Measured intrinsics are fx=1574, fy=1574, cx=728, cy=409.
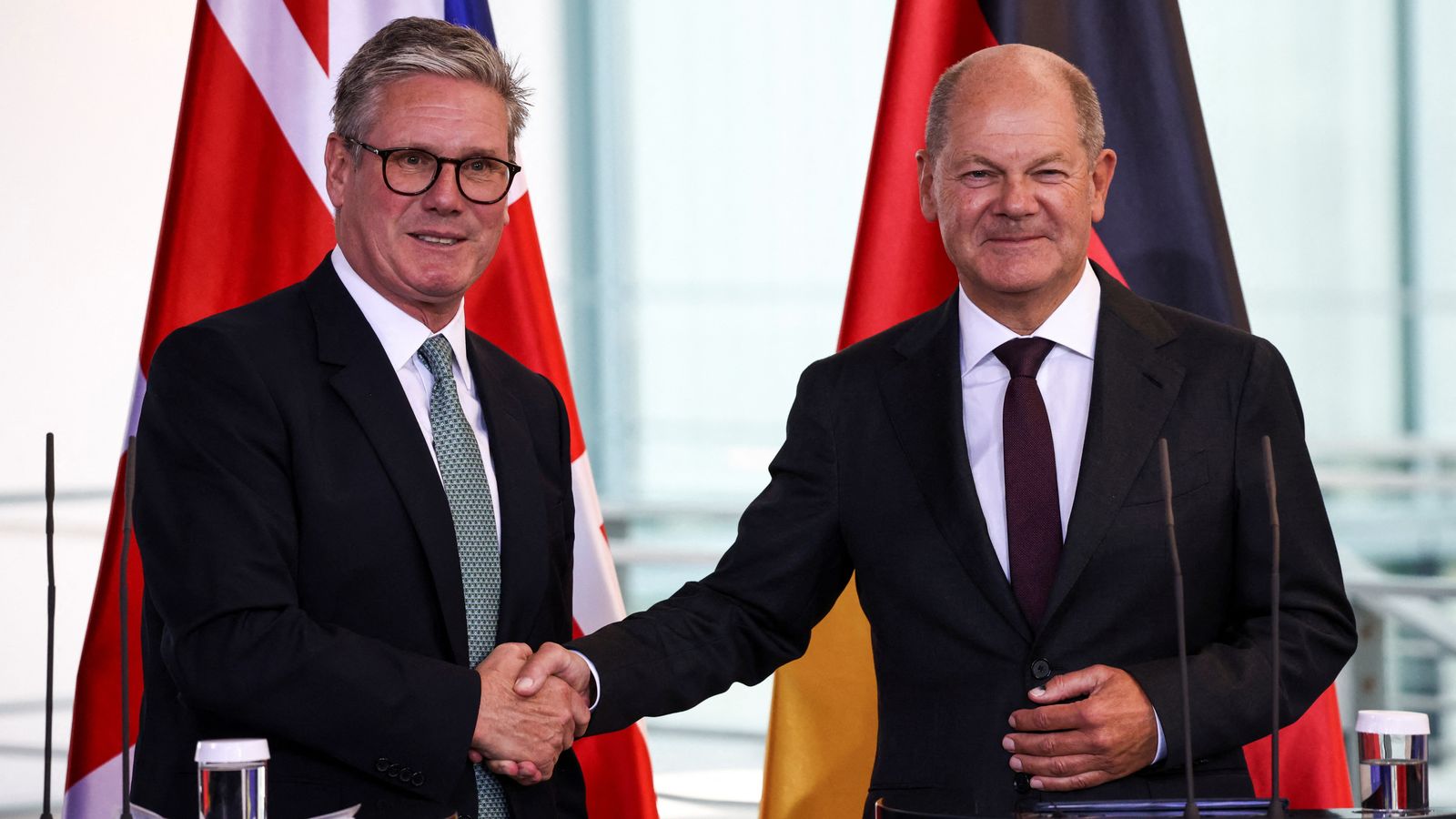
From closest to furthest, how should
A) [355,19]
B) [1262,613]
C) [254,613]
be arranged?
[254,613]
[1262,613]
[355,19]

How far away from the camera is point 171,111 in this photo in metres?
5.86

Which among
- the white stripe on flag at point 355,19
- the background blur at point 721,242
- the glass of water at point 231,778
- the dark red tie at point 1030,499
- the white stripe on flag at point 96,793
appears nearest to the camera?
the glass of water at point 231,778

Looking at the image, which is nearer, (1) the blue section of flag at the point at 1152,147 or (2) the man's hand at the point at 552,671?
(2) the man's hand at the point at 552,671

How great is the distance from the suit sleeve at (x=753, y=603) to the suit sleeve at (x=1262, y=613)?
0.46m

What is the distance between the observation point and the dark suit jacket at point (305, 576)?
1684 mm

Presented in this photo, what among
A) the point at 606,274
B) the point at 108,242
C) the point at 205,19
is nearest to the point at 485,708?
the point at 205,19

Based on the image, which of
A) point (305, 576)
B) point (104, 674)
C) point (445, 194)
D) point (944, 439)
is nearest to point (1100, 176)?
point (944, 439)

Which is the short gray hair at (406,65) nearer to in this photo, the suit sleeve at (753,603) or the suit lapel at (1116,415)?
the suit sleeve at (753,603)

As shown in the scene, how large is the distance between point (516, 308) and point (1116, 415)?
1.19 meters

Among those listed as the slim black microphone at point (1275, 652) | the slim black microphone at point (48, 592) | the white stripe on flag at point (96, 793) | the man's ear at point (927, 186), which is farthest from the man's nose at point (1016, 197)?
the white stripe on flag at point (96, 793)

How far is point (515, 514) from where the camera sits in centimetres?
188

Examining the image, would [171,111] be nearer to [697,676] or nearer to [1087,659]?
[697,676]

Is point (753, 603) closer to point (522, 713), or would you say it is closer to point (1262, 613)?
point (522, 713)

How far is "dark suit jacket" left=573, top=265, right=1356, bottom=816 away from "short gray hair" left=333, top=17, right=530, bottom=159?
610mm
